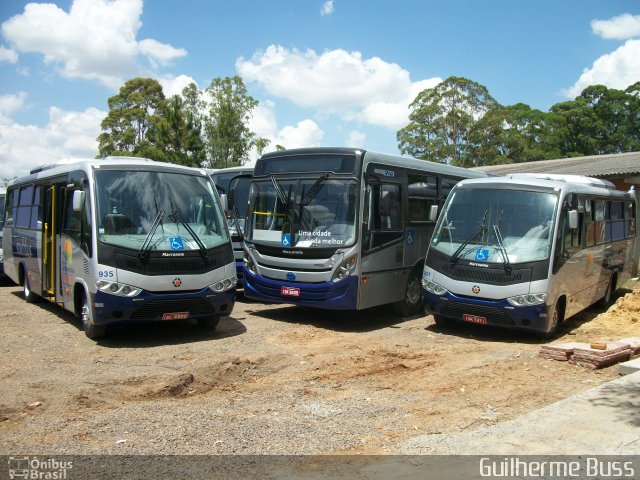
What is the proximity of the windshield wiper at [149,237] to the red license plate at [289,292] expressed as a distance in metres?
2.73

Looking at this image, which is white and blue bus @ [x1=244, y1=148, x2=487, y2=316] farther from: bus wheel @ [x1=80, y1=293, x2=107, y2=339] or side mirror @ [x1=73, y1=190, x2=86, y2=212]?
side mirror @ [x1=73, y1=190, x2=86, y2=212]

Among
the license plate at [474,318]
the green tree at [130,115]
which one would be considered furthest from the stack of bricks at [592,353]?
the green tree at [130,115]

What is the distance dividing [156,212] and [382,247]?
412 cm

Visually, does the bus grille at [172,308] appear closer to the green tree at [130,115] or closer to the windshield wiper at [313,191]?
the windshield wiper at [313,191]

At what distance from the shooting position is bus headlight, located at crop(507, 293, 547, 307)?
9594 millimetres

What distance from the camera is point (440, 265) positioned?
10.6 m

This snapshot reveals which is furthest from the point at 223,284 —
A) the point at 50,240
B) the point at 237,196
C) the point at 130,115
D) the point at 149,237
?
the point at 130,115

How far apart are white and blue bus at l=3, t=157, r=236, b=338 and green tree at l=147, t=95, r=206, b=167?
29.8 m

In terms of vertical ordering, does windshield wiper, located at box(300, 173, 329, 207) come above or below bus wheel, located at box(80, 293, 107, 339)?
above

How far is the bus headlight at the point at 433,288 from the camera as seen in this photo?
1045cm

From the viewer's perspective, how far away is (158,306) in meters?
9.20

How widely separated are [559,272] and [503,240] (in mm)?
1040

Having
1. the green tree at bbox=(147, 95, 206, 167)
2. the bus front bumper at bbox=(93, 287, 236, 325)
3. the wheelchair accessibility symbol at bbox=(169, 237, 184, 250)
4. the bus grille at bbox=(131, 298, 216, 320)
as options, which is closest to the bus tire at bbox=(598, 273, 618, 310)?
the bus front bumper at bbox=(93, 287, 236, 325)

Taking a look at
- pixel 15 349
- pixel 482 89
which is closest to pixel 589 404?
pixel 15 349
